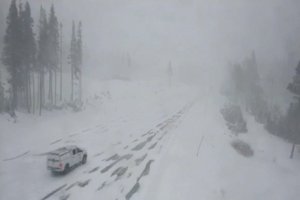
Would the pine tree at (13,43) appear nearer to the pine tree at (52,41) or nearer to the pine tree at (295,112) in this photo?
the pine tree at (52,41)

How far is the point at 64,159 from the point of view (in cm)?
1560

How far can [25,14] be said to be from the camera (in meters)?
36.4

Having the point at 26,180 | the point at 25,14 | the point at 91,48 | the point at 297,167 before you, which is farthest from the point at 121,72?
the point at 26,180

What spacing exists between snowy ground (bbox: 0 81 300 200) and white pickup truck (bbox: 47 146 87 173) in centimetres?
56

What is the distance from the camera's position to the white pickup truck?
15.3m

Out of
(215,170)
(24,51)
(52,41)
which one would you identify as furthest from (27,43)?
(215,170)

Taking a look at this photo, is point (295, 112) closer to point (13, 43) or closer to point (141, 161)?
point (141, 161)

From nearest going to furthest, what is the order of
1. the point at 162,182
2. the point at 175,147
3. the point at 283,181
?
the point at 162,182 → the point at 175,147 → the point at 283,181

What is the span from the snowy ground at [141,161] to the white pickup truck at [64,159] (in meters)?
0.56

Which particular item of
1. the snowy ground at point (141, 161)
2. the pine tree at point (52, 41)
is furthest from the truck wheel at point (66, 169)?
the pine tree at point (52, 41)

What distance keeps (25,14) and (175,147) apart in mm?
31612

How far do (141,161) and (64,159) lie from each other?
6078mm

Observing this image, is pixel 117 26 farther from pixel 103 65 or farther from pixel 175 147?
pixel 175 147

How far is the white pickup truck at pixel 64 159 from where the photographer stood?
15.3 meters
